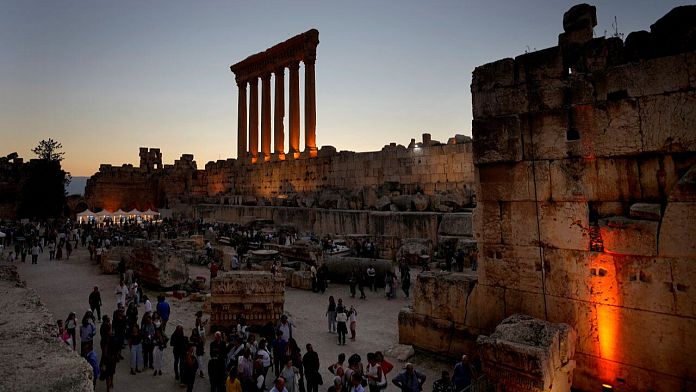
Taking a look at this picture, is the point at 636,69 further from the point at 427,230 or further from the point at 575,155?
the point at 427,230

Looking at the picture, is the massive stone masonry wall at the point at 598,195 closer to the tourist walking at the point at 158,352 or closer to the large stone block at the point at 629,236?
the large stone block at the point at 629,236

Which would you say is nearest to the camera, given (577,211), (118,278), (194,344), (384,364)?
(577,211)

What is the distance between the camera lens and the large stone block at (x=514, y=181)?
5508mm

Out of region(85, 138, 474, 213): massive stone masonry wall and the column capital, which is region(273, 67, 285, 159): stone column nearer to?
region(85, 138, 474, 213): massive stone masonry wall

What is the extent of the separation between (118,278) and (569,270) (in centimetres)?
1454

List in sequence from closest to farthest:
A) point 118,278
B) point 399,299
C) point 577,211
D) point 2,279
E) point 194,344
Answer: point 577,211
point 194,344
point 2,279
point 399,299
point 118,278

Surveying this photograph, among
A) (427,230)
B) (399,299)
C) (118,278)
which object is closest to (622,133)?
(399,299)

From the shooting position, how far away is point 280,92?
34.9m

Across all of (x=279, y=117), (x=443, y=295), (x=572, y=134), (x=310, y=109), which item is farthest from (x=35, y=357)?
(x=279, y=117)

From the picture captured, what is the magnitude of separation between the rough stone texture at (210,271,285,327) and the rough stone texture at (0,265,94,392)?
137 inches

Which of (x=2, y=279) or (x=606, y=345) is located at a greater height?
(x=2, y=279)

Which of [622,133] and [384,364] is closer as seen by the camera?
[622,133]

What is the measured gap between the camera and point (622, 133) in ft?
16.1

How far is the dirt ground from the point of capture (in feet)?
21.0
